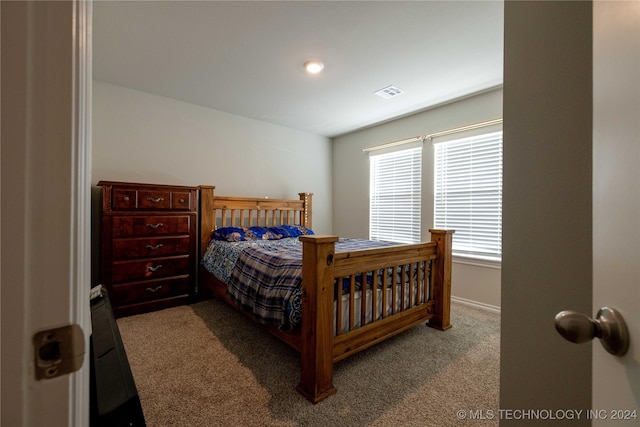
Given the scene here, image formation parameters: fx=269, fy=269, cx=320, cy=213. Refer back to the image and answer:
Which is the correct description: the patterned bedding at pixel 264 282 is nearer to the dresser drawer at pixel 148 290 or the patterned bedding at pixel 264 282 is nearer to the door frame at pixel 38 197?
the dresser drawer at pixel 148 290

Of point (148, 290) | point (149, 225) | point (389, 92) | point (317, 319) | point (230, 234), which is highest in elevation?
point (389, 92)

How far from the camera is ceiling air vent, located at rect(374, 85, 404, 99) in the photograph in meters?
2.89

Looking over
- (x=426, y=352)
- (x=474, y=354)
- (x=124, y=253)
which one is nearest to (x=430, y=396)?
(x=426, y=352)

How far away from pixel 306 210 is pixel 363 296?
8.19 feet

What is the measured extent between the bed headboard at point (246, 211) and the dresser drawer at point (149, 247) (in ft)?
0.96

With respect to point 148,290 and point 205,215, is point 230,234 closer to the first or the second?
point 205,215

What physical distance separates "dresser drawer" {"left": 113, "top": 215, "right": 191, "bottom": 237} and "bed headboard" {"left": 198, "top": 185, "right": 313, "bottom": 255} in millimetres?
273

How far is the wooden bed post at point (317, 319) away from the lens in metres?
1.50

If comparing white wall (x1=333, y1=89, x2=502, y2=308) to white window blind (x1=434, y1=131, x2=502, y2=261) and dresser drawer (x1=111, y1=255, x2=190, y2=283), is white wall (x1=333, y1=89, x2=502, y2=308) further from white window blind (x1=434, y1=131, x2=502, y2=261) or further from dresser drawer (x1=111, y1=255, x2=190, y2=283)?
dresser drawer (x1=111, y1=255, x2=190, y2=283)

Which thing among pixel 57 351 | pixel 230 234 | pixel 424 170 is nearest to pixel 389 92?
pixel 424 170

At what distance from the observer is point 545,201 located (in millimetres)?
828

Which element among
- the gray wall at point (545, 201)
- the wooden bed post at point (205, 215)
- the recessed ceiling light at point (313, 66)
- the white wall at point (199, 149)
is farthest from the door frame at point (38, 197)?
the white wall at point (199, 149)

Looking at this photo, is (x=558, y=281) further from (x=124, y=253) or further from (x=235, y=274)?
(x=124, y=253)

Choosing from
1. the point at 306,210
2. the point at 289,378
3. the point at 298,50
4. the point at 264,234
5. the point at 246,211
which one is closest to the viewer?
the point at 289,378
